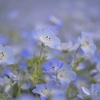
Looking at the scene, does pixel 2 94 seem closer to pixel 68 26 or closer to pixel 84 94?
pixel 84 94

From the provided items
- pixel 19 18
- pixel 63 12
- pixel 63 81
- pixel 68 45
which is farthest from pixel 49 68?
pixel 63 12

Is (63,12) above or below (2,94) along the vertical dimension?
above

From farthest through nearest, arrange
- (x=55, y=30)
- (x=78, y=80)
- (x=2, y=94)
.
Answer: (x=78, y=80)
(x=55, y=30)
(x=2, y=94)

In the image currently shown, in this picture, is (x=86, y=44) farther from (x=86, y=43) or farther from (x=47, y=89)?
(x=47, y=89)

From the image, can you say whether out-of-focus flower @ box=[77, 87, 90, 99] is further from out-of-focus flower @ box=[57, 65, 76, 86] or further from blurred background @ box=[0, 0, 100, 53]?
blurred background @ box=[0, 0, 100, 53]

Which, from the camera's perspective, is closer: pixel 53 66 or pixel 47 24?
pixel 53 66

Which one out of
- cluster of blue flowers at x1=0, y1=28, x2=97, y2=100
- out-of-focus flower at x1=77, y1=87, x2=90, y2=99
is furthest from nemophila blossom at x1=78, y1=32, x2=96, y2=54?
out-of-focus flower at x1=77, y1=87, x2=90, y2=99

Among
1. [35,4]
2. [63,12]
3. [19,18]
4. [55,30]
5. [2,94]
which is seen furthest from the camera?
[35,4]

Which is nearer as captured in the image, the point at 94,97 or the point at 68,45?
the point at 94,97

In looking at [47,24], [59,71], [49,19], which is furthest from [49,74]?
[49,19]
